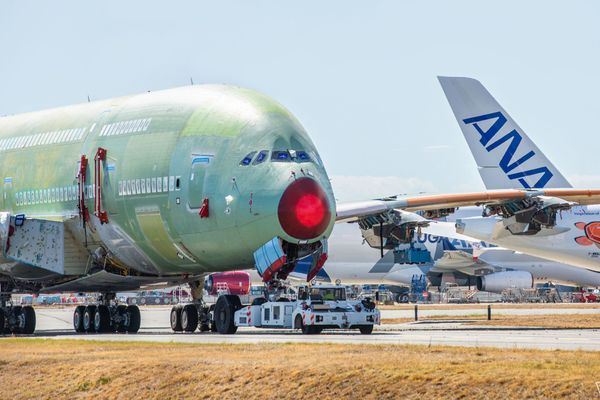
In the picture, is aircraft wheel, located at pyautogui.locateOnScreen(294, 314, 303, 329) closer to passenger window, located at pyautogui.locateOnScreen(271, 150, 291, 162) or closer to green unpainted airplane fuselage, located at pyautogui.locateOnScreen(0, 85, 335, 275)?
green unpainted airplane fuselage, located at pyautogui.locateOnScreen(0, 85, 335, 275)

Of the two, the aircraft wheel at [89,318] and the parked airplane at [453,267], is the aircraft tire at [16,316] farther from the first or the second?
the parked airplane at [453,267]

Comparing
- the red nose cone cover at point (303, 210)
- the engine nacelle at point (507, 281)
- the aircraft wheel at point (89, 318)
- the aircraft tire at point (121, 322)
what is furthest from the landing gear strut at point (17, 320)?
the engine nacelle at point (507, 281)

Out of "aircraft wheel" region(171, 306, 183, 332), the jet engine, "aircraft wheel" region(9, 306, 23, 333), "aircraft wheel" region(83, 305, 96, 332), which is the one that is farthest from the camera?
the jet engine

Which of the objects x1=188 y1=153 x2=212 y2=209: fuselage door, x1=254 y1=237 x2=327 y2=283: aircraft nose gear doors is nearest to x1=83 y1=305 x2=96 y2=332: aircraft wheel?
x1=188 y1=153 x2=212 y2=209: fuselage door

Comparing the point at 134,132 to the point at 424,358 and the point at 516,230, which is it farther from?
the point at 424,358

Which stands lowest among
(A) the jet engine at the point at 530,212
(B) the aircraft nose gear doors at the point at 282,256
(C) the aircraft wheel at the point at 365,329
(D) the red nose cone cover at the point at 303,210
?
(C) the aircraft wheel at the point at 365,329

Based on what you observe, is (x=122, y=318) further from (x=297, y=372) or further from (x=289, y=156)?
(x=297, y=372)

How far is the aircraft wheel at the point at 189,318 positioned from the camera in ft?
144

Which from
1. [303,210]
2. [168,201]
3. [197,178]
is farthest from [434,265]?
[303,210]

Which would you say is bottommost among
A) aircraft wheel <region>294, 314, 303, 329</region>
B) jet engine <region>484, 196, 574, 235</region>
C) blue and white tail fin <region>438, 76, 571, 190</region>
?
aircraft wheel <region>294, 314, 303, 329</region>

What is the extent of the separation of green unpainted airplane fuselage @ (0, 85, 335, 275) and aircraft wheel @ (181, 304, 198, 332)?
1441 mm

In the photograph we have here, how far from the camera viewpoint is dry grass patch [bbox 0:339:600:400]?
21562 mm

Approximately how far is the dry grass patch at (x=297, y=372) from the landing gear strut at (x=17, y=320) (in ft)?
44.9

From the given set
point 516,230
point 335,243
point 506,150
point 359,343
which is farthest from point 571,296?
point 359,343
